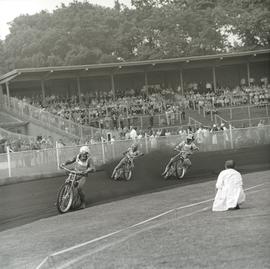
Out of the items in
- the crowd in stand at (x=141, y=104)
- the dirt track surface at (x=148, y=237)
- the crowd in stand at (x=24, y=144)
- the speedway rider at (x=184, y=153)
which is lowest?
the dirt track surface at (x=148, y=237)

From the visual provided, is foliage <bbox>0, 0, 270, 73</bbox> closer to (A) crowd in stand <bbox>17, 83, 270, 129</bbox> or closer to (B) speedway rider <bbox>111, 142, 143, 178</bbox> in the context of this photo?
(A) crowd in stand <bbox>17, 83, 270, 129</bbox>

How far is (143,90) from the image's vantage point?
32.4 metres

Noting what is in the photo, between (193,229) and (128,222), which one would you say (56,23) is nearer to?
(128,222)

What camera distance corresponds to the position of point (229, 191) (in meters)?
14.0

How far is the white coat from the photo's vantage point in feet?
45.6

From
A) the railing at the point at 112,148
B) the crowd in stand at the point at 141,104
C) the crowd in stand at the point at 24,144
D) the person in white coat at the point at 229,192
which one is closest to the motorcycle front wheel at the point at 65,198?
the person in white coat at the point at 229,192

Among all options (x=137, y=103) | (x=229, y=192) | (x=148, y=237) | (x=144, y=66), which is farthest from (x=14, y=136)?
(x=148, y=237)

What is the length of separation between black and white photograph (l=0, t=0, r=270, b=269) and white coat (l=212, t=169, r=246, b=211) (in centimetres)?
3

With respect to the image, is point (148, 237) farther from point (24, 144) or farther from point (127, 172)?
point (24, 144)

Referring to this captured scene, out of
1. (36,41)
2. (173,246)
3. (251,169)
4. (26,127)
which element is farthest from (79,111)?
(173,246)

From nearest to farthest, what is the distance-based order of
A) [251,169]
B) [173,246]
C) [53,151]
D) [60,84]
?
[173,246] < [53,151] < [251,169] < [60,84]

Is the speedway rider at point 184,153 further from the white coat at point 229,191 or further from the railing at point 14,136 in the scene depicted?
the white coat at point 229,191

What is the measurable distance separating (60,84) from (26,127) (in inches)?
138

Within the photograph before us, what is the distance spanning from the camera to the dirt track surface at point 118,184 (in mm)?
15906
